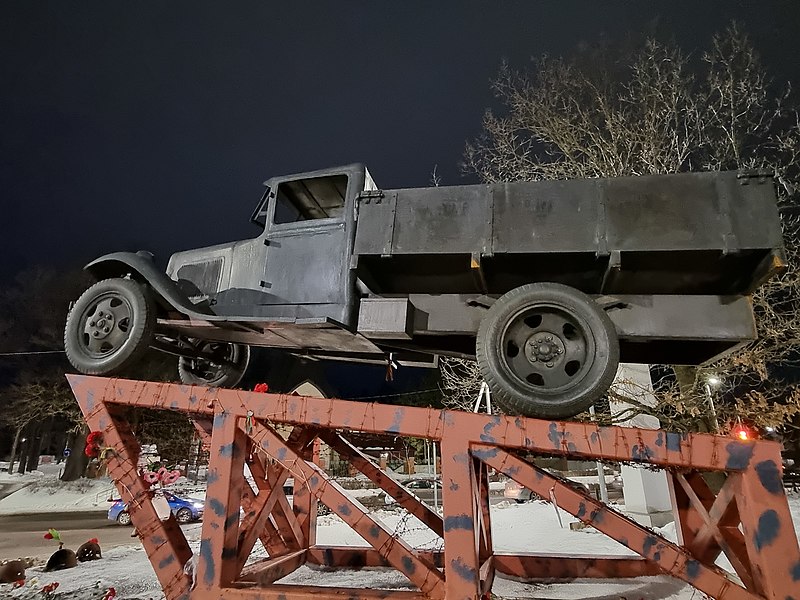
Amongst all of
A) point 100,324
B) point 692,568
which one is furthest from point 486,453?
point 100,324

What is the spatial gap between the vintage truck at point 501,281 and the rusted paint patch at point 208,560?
173 cm

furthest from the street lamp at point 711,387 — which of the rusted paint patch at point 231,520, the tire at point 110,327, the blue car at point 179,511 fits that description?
the blue car at point 179,511

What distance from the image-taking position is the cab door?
429 centimetres

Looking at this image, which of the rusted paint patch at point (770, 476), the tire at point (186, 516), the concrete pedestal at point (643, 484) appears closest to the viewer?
the rusted paint patch at point (770, 476)

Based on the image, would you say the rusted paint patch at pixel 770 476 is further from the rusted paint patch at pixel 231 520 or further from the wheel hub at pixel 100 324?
the wheel hub at pixel 100 324

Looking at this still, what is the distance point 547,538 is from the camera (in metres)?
8.36

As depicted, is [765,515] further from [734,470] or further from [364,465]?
[364,465]

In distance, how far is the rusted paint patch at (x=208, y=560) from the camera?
310cm

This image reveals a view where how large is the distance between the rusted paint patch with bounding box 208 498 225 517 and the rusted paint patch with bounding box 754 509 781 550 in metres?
3.30

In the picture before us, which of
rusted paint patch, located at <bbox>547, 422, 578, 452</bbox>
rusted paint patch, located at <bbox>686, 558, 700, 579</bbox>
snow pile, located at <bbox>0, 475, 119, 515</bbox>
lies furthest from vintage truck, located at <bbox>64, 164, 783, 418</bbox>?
snow pile, located at <bbox>0, 475, 119, 515</bbox>

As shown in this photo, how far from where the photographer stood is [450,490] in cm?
298

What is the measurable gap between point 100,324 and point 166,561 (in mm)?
2253

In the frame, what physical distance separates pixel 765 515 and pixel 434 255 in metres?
2.63

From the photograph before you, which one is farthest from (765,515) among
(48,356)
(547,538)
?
(48,356)
